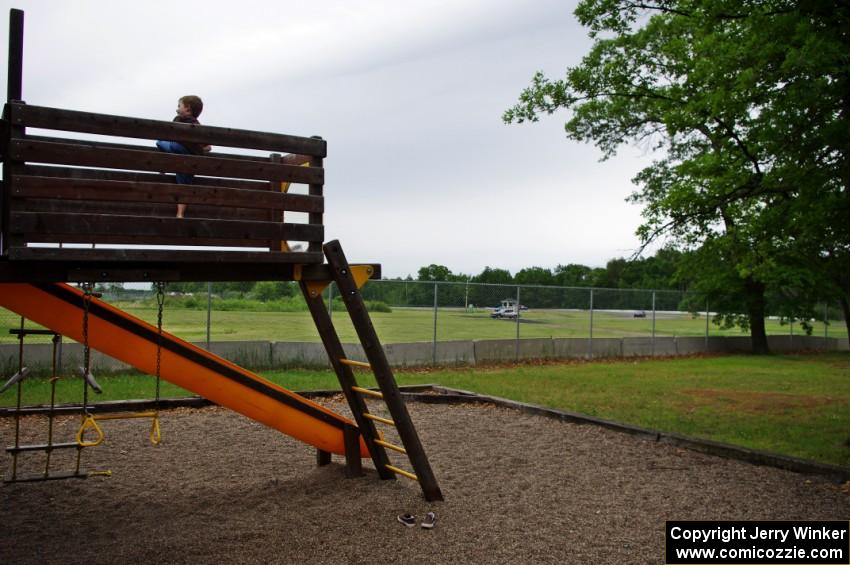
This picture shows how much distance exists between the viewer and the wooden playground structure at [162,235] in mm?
5047

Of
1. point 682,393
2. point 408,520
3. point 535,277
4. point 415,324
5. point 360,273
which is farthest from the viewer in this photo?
point 535,277

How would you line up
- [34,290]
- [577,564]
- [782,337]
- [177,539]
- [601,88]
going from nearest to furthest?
[577,564]
[177,539]
[34,290]
[601,88]
[782,337]

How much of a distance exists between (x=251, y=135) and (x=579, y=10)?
13.5m

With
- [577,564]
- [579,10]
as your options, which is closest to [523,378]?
[579,10]

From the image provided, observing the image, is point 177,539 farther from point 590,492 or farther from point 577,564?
point 590,492

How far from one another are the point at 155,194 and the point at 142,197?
0.09 m

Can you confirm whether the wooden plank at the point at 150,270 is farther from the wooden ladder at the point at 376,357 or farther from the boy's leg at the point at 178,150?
the boy's leg at the point at 178,150

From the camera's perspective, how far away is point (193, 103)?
639 centimetres

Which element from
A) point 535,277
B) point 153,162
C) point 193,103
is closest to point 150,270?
point 153,162

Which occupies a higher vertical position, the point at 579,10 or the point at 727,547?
the point at 579,10

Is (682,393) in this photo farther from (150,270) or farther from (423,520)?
(150,270)

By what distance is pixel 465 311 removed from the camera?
2080 centimetres

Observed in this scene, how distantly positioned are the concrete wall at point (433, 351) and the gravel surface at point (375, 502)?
4824 mm

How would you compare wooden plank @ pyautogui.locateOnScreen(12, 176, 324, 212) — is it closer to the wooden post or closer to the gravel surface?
the wooden post
